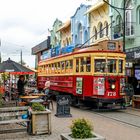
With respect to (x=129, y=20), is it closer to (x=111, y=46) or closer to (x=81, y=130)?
(x=111, y=46)

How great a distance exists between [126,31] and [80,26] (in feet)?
37.2

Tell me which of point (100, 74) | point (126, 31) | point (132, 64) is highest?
point (126, 31)

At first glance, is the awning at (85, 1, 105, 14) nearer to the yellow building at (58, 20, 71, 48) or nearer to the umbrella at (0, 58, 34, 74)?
the yellow building at (58, 20, 71, 48)

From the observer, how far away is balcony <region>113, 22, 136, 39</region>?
28086mm

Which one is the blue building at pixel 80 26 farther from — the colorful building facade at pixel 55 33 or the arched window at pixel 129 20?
the arched window at pixel 129 20

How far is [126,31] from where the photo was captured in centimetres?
2905

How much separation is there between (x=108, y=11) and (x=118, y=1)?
2.11m

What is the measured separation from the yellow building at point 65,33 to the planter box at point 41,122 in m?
32.6

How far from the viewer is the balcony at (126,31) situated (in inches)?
1106

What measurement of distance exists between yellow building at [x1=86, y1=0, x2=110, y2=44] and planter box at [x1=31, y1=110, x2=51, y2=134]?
20.7m

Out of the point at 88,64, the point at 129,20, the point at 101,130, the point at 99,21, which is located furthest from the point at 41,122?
the point at 99,21

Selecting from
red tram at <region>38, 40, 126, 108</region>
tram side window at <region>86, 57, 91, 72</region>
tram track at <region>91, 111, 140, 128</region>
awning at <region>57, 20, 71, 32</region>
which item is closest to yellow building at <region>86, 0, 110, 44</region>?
awning at <region>57, 20, 71, 32</region>

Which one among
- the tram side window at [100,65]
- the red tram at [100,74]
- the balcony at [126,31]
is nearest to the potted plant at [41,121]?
the red tram at [100,74]

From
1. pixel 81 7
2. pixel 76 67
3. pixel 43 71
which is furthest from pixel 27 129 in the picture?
pixel 81 7
